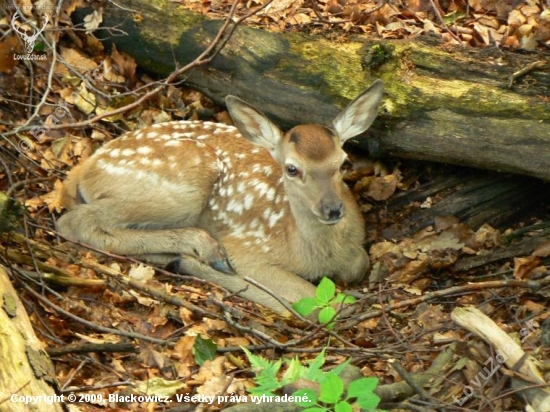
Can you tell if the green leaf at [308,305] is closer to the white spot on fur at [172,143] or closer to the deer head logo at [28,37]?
the white spot on fur at [172,143]

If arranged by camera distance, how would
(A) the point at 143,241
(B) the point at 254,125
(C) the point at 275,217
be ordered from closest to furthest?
(B) the point at 254,125 → (A) the point at 143,241 → (C) the point at 275,217

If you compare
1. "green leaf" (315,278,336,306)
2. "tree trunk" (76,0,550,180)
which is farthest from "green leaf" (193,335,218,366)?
"tree trunk" (76,0,550,180)

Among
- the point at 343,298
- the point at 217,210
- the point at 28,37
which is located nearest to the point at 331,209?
the point at 343,298

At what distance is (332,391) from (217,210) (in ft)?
12.2

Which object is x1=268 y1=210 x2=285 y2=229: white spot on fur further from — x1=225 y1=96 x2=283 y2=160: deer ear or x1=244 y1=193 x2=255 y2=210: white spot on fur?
x1=225 y1=96 x2=283 y2=160: deer ear

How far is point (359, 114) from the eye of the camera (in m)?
6.74

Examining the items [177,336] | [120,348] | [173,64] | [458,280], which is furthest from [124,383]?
[173,64]

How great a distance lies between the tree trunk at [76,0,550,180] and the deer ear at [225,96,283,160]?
19.5 inches

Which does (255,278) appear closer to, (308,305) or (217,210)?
(217,210)

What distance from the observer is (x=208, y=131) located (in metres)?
7.88

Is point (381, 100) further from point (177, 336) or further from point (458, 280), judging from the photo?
point (177, 336)

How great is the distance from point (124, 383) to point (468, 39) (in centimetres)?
439

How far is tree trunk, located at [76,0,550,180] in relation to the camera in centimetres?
648

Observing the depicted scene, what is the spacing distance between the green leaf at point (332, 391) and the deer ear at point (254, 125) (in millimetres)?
2981
